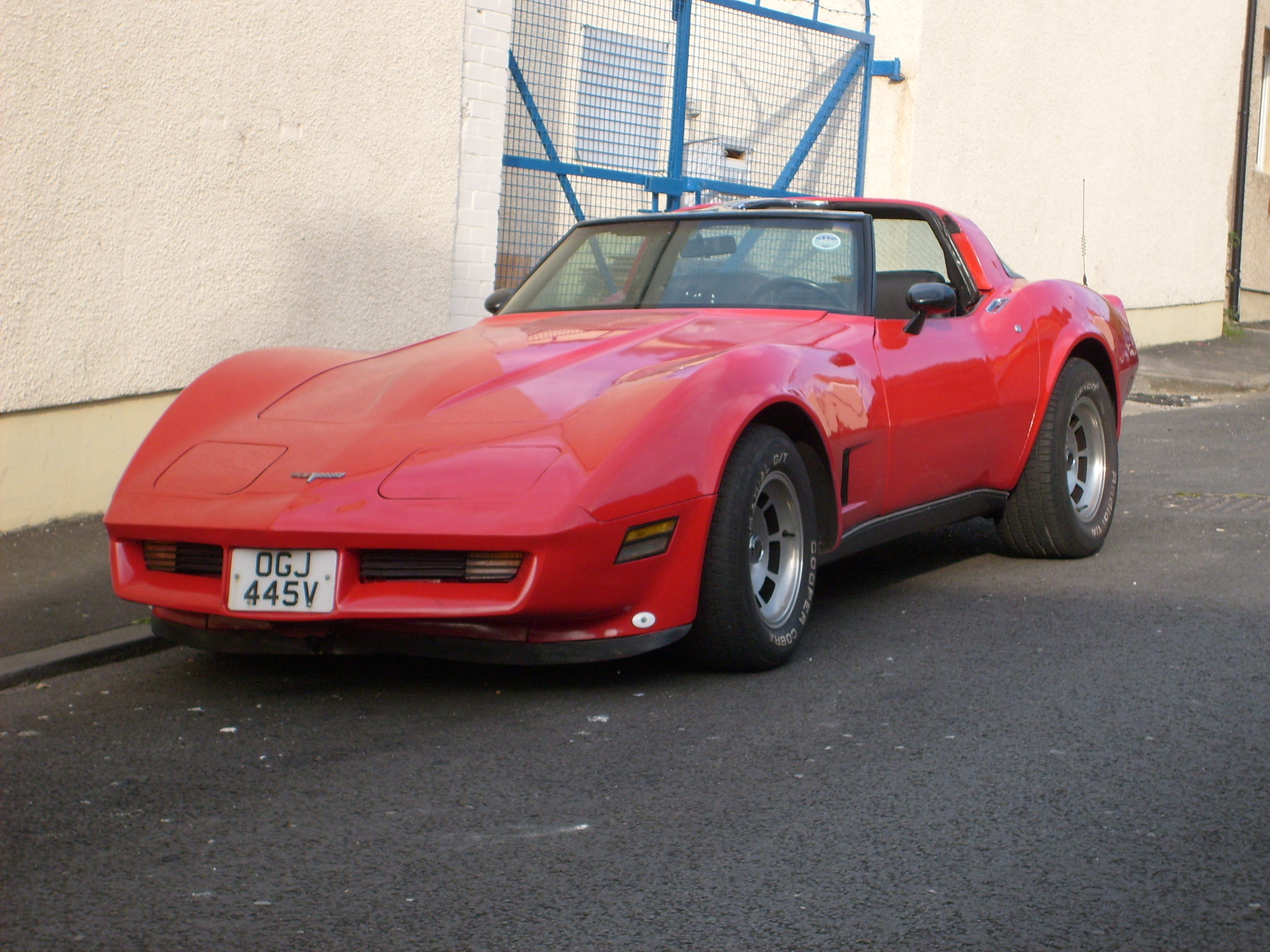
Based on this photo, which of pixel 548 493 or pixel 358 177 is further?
pixel 358 177

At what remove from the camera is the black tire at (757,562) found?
158 inches

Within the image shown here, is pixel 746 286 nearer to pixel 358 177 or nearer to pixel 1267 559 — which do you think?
pixel 1267 559

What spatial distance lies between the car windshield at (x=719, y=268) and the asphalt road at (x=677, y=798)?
1158 millimetres

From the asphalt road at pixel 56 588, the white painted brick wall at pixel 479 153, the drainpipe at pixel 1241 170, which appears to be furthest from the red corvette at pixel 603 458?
the drainpipe at pixel 1241 170

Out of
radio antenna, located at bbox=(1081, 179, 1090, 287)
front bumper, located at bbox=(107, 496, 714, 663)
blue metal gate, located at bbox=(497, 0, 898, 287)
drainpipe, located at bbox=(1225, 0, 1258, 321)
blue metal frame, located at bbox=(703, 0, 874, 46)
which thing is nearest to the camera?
front bumper, located at bbox=(107, 496, 714, 663)

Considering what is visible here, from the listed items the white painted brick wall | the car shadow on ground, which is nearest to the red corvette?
the car shadow on ground

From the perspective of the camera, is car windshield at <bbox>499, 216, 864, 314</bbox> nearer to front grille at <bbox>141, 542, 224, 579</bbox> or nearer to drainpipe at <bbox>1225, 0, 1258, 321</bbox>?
front grille at <bbox>141, 542, 224, 579</bbox>

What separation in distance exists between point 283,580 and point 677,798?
1204 millimetres

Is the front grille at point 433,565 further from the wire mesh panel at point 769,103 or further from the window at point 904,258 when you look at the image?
the wire mesh panel at point 769,103

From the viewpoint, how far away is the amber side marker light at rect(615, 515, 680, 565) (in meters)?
3.78

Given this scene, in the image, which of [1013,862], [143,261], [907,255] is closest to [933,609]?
[907,255]

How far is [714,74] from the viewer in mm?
11359

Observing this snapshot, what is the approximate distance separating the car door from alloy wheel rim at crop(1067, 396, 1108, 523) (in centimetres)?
44

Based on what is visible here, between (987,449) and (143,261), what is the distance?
3753mm
